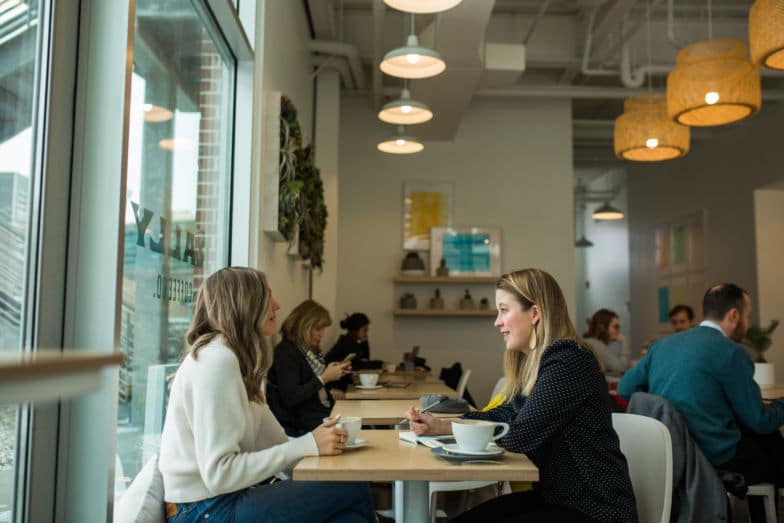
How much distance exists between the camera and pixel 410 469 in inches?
71.4

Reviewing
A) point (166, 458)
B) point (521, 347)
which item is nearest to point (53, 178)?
point (166, 458)

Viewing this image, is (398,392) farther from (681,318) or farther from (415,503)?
(681,318)

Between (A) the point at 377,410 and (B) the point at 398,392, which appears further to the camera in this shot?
(B) the point at 398,392

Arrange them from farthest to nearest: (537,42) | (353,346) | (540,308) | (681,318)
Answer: (537,42), (681,318), (353,346), (540,308)

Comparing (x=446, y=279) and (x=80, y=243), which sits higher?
(x=446, y=279)

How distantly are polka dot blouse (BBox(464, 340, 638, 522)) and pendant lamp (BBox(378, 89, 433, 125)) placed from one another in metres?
3.46

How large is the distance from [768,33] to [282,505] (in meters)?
3.35

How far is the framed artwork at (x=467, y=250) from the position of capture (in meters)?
8.05

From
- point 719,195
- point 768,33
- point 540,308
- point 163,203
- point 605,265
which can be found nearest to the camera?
point 540,308

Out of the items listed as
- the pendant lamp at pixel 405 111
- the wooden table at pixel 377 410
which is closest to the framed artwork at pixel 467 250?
the pendant lamp at pixel 405 111

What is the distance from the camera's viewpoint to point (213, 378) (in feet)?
6.52

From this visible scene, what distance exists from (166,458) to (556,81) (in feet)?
23.9

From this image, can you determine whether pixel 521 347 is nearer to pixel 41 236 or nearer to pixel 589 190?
pixel 41 236

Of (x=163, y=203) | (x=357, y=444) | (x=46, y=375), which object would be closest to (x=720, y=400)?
(x=357, y=444)
